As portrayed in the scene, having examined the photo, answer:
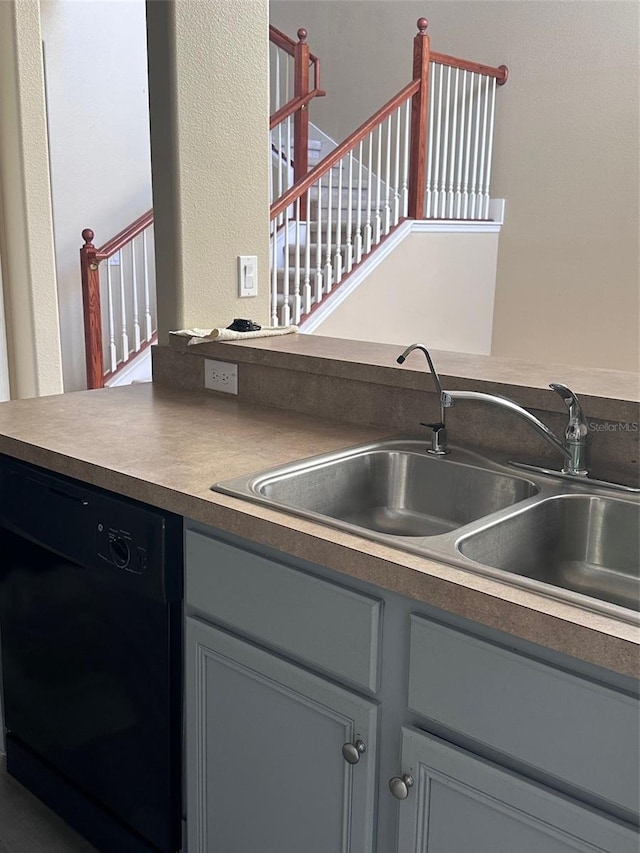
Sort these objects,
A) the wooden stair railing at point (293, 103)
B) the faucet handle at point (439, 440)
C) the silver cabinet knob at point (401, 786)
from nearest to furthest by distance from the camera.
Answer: the silver cabinet knob at point (401, 786) < the faucet handle at point (439, 440) < the wooden stair railing at point (293, 103)

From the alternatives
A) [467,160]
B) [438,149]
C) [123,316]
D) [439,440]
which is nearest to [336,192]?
[438,149]

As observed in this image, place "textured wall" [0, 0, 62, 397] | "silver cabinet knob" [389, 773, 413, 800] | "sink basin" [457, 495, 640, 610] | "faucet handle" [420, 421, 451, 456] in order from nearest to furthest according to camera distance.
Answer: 1. "silver cabinet knob" [389, 773, 413, 800]
2. "sink basin" [457, 495, 640, 610]
3. "faucet handle" [420, 421, 451, 456]
4. "textured wall" [0, 0, 62, 397]

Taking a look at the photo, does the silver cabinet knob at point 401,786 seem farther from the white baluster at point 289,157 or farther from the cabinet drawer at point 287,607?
the white baluster at point 289,157

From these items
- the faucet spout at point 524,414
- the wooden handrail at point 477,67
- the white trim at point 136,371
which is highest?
the wooden handrail at point 477,67

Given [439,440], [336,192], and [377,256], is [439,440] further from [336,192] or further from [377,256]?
[336,192]

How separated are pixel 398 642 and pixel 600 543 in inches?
18.3

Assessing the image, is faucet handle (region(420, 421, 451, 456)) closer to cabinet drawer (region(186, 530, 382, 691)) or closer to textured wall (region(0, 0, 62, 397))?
cabinet drawer (region(186, 530, 382, 691))

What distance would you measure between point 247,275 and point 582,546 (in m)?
1.40

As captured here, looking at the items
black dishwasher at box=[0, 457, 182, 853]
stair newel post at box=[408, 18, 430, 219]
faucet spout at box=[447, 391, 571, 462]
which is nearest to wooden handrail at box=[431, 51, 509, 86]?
stair newel post at box=[408, 18, 430, 219]

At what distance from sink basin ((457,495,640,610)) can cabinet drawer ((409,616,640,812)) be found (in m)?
0.29

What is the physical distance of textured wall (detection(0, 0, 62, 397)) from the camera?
3102mm

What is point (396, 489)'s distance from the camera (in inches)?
66.8

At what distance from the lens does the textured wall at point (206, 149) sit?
2.21 m

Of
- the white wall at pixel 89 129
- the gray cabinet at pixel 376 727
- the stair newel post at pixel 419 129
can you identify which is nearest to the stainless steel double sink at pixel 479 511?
the gray cabinet at pixel 376 727
